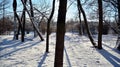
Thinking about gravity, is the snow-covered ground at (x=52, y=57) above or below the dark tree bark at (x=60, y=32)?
below

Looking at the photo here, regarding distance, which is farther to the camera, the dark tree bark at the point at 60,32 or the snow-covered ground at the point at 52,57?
the snow-covered ground at the point at 52,57

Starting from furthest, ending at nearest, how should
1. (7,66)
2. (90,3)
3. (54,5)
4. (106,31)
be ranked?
(106,31), (90,3), (54,5), (7,66)

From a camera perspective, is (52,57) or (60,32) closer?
(60,32)

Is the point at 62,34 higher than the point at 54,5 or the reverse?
the reverse

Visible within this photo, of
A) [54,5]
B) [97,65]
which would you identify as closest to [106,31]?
[54,5]

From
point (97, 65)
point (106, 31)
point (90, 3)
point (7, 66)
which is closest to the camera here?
point (7, 66)

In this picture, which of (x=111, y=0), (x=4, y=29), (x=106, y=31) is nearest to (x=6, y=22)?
(x=4, y=29)

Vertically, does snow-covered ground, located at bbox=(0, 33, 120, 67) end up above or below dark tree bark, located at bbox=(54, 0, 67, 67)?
below

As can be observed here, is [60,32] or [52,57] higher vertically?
[60,32]

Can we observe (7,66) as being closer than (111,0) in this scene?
Yes

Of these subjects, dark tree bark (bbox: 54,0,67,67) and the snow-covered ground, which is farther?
the snow-covered ground

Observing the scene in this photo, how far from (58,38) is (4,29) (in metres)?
37.9

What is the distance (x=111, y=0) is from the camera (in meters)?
17.9

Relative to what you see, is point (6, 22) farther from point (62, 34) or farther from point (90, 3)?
point (62, 34)
